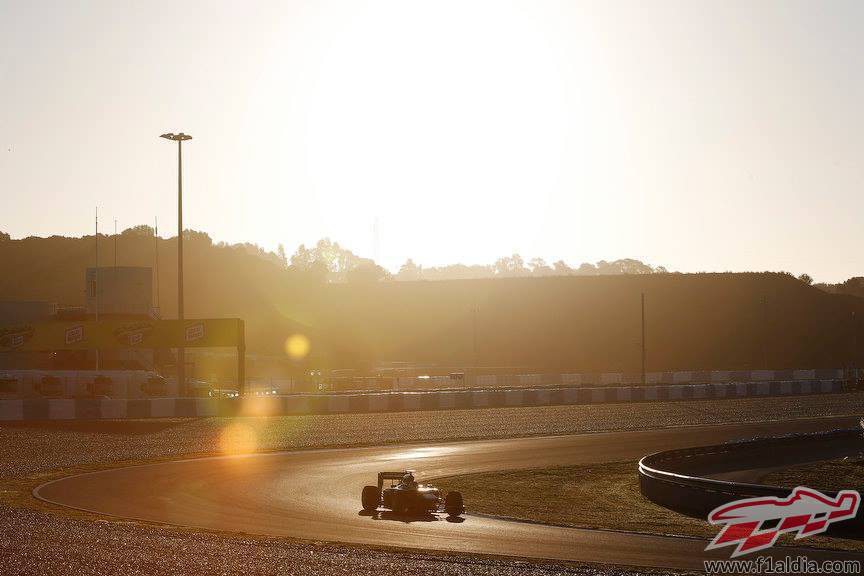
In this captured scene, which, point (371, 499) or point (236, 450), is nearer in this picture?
point (371, 499)

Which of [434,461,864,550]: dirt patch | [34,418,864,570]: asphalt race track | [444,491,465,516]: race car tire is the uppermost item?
[444,491,465,516]: race car tire

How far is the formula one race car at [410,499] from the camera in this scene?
702 inches

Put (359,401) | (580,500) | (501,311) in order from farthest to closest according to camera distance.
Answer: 1. (501,311)
2. (359,401)
3. (580,500)

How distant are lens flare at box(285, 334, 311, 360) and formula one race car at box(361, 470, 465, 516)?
356 ft

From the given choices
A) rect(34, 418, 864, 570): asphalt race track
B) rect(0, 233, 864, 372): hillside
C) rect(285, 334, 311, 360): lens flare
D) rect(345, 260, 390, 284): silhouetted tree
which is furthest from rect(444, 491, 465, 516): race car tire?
rect(345, 260, 390, 284): silhouetted tree

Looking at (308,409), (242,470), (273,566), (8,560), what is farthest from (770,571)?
(308,409)

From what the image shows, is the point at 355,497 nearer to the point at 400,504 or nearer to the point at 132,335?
the point at 400,504

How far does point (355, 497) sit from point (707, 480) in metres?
7.10

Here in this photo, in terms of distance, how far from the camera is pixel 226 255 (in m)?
168

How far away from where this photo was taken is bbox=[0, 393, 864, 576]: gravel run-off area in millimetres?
12953

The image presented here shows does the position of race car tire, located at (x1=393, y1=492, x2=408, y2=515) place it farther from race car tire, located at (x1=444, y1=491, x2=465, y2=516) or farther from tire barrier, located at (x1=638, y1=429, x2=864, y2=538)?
tire barrier, located at (x1=638, y1=429, x2=864, y2=538)

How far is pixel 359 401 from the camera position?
48.7m

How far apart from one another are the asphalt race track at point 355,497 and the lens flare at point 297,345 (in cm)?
9539

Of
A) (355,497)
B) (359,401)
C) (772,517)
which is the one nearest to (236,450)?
(355,497)
